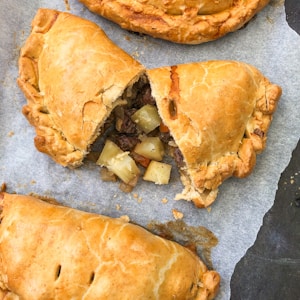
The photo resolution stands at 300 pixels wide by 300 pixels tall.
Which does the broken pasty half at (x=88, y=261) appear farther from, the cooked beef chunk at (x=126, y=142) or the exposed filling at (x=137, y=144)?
the cooked beef chunk at (x=126, y=142)

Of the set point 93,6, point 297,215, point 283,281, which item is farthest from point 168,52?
point 283,281

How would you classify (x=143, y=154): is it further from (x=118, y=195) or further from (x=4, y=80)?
(x=4, y=80)

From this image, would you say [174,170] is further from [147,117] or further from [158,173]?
[147,117]

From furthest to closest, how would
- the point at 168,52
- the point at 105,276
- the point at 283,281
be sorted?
1. the point at 168,52
2. the point at 283,281
3. the point at 105,276

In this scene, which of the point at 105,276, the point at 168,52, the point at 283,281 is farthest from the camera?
the point at 168,52

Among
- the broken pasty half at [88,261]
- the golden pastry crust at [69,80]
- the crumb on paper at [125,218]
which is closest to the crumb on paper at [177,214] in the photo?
the broken pasty half at [88,261]

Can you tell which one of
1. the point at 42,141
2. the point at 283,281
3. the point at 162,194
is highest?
the point at 42,141

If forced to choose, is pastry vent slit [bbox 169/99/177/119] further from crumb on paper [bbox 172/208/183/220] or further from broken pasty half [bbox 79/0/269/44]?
crumb on paper [bbox 172/208/183/220]
